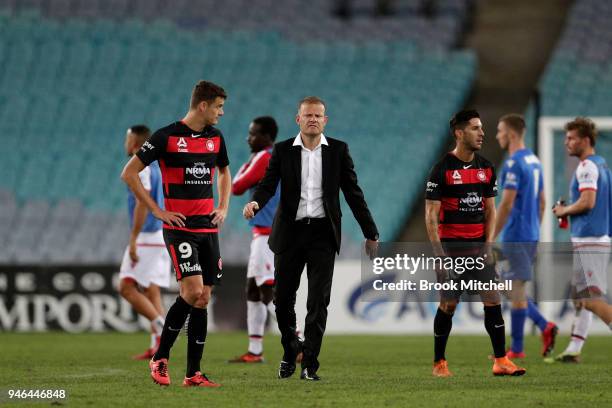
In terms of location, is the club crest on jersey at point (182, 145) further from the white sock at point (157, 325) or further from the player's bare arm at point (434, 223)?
the white sock at point (157, 325)

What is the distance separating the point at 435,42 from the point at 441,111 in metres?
1.82

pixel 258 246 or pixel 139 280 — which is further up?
pixel 258 246

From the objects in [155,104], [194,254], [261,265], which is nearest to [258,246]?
[261,265]

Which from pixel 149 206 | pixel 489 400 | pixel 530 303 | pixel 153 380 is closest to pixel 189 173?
pixel 149 206

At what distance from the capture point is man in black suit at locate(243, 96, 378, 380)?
710cm

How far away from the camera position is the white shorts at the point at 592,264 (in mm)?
8867

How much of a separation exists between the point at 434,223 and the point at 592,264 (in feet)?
7.18

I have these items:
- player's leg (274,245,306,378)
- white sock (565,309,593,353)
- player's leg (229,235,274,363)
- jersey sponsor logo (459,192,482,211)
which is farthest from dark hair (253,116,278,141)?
white sock (565,309,593,353)

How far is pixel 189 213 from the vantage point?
22.5ft

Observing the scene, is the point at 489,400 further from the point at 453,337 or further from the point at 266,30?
the point at 266,30

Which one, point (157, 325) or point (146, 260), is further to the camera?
point (146, 260)

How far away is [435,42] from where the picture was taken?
19.6 metres

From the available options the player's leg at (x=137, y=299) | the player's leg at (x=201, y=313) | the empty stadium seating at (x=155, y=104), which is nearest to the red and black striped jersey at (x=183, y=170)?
the player's leg at (x=201, y=313)

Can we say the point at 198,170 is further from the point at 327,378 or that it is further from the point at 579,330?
the point at 579,330
